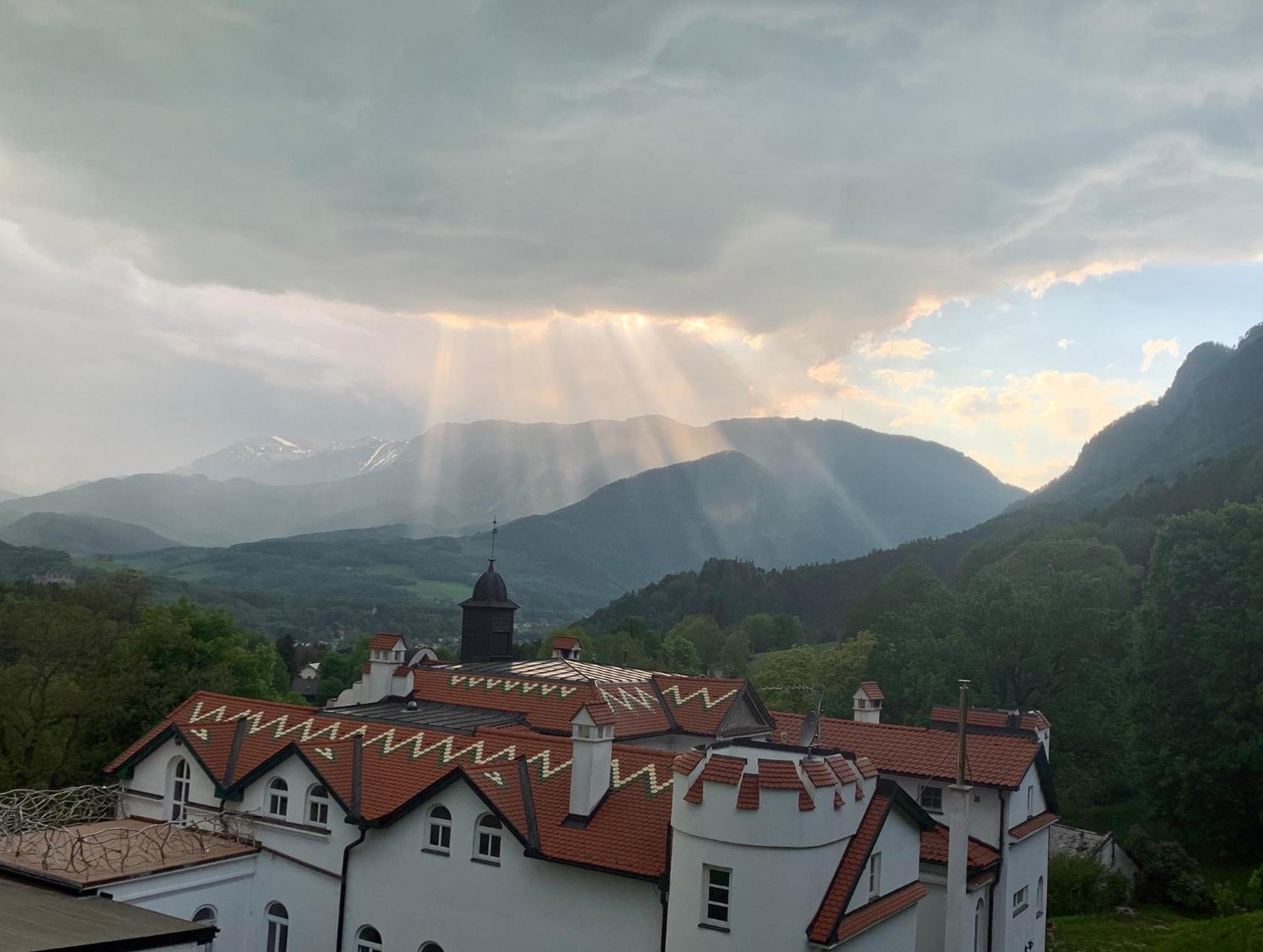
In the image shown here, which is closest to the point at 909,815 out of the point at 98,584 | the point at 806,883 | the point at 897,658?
the point at 806,883

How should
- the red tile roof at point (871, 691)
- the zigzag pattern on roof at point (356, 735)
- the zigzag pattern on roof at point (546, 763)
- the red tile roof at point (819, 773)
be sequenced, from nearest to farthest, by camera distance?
the red tile roof at point (819, 773) < the zigzag pattern on roof at point (546, 763) < the zigzag pattern on roof at point (356, 735) < the red tile roof at point (871, 691)

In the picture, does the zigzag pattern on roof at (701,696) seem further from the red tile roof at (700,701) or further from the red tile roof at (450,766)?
the red tile roof at (450,766)

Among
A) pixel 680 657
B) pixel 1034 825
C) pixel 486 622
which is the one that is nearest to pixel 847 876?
pixel 1034 825

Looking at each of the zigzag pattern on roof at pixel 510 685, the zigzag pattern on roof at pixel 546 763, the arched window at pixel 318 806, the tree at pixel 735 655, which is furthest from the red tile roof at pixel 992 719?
the tree at pixel 735 655

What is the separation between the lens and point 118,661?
4469 centimetres

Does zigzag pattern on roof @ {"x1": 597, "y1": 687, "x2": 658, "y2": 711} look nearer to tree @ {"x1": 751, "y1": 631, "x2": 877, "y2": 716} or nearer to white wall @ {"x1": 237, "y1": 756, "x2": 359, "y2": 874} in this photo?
white wall @ {"x1": 237, "y1": 756, "x2": 359, "y2": 874}

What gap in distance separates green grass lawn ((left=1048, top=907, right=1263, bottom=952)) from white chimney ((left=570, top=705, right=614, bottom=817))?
1468cm

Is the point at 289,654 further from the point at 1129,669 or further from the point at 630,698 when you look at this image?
the point at 1129,669

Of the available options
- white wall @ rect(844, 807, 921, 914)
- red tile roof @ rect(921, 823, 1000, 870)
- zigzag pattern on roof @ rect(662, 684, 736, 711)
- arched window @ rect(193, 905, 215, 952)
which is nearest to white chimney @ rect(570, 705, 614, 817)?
white wall @ rect(844, 807, 921, 914)

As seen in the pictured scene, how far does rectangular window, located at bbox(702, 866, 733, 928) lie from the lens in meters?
21.0

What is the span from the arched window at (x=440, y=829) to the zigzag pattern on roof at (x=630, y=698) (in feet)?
41.4

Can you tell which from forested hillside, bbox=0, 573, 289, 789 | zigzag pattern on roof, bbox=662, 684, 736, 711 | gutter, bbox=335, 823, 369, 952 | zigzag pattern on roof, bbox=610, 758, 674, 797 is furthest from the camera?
zigzag pattern on roof, bbox=662, 684, 736, 711

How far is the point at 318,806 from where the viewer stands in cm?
2858

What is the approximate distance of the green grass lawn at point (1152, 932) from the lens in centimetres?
2234
